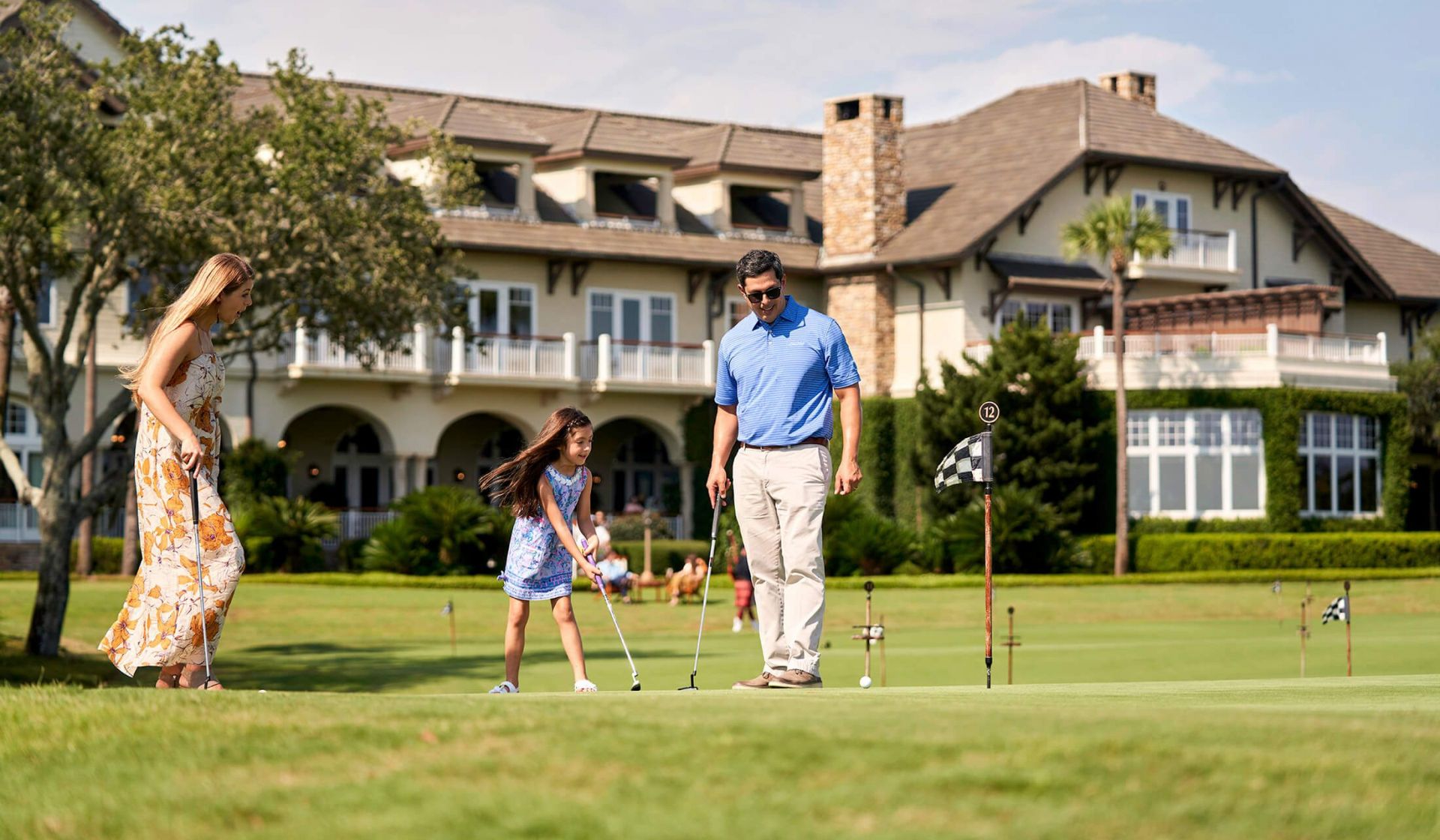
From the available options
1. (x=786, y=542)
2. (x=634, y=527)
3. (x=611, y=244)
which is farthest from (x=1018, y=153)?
(x=786, y=542)

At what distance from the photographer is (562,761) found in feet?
18.9

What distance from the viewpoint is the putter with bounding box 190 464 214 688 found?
29.0 ft

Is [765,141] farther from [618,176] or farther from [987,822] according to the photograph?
[987,822]

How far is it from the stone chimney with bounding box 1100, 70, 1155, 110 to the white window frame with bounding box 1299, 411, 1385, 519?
12.0 m

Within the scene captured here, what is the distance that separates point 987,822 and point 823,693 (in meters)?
3.57

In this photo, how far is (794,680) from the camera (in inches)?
394

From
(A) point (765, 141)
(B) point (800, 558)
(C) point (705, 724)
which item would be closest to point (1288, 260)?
(A) point (765, 141)

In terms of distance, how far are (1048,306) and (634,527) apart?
1234 cm

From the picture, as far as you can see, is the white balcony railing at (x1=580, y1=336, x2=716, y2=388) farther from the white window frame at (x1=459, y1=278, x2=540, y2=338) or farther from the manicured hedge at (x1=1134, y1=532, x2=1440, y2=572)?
the manicured hedge at (x1=1134, y1=532, x2=1440, y2=572)

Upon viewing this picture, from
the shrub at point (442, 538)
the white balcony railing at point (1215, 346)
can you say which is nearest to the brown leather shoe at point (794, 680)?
the shrub at point (442, 538)

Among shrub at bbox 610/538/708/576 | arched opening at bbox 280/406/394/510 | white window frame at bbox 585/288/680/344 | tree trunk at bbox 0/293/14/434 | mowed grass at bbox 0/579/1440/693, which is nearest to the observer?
mowed grass at bbox 0/579/1440/693

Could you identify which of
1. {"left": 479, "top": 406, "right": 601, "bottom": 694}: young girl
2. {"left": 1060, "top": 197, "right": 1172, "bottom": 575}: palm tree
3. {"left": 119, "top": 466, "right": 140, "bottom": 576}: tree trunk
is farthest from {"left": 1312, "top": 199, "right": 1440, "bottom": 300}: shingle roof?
{"left": 479, "top": 406, "right": 601, "bottom": 694}: young girl

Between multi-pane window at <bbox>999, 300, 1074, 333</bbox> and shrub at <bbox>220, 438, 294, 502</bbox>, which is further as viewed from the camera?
multi-pane window at <bbox>999, 300, 1074, 333</bbox>

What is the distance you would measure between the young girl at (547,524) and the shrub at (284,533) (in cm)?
3050
